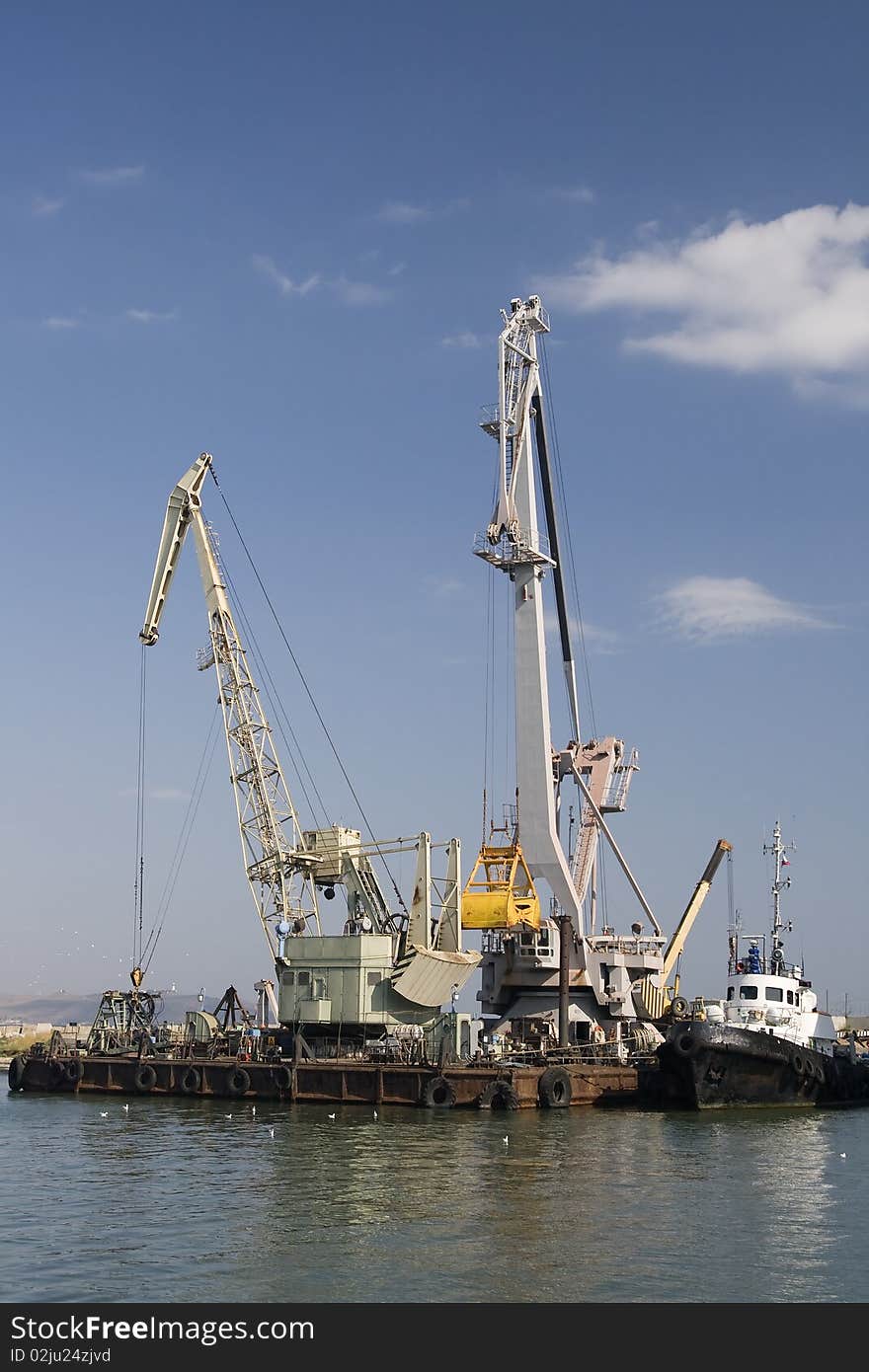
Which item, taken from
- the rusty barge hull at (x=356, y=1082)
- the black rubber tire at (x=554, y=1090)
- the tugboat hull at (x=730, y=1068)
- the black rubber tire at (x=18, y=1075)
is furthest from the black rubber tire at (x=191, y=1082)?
the tugboat hull at (x=730, y=1068)

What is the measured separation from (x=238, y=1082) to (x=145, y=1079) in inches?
231

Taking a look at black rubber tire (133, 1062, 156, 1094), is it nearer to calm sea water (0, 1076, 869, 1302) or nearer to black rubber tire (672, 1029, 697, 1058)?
calm sea water (0, 1076, 869, 1302)

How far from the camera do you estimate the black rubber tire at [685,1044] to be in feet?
179

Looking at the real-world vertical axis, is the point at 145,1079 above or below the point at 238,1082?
below

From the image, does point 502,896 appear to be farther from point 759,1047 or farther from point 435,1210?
point 435,1210

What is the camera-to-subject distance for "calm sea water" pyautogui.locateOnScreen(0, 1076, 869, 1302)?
24.6 m

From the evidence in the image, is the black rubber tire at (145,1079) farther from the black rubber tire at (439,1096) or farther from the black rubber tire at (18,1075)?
the black rubber tire at (439,1096)

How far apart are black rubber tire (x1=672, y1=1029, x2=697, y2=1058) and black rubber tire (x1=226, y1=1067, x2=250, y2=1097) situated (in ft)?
62.0

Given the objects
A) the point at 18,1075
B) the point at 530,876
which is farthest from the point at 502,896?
the point at 18,1075

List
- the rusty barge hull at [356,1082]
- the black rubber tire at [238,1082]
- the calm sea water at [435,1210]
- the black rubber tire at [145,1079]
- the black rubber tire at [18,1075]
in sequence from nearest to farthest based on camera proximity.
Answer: the calm sea water at [435,1210], the rusty barge hull at [356,1082], the black rubber tire at [238,1082], the black rubber tire at [145,1079], the black rubber tire at [18,1075]

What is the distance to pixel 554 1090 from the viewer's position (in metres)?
54.4

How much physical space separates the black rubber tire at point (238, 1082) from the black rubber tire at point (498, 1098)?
11.5 meters

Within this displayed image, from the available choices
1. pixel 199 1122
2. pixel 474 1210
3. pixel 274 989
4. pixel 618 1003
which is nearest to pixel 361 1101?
pixel 199 1122

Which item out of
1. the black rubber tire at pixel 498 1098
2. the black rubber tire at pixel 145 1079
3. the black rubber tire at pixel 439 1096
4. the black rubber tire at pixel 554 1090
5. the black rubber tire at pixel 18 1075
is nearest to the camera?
the black rubber tire at pixel 498 1098
